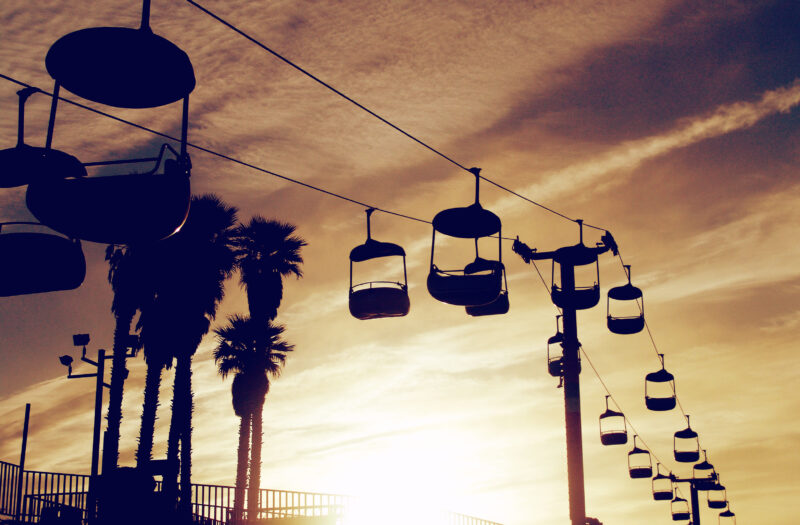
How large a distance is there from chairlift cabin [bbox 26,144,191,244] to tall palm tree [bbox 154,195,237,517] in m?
20.0

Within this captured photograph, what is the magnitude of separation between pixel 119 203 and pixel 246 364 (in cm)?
2673

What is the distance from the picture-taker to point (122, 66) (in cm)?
533

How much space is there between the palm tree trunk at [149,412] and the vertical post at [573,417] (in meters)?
15.2

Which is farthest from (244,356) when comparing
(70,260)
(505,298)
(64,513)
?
(70,260)

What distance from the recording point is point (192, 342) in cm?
2584

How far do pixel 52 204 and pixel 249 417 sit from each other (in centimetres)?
2611

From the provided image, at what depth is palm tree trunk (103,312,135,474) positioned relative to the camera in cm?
2662

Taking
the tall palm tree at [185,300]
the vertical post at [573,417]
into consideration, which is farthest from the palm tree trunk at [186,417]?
the vertical post at [573,417]

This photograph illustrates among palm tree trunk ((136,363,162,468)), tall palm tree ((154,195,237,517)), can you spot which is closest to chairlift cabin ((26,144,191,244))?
tall palm tree ((154,195,237,517))

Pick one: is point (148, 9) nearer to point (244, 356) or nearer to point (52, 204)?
point (52, 204)

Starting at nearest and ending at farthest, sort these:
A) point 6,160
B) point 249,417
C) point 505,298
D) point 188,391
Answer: point 6,160 → point 505,298 → point 188,391 → point 249,417

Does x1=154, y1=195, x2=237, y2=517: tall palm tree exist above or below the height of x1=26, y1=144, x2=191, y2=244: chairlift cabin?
above

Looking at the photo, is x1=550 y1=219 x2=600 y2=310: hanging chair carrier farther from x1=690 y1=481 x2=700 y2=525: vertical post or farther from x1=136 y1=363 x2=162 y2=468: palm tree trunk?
x1=690 y1=481 x2=700 y2=525: vertical post

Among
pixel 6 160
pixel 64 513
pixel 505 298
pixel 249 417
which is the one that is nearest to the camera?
pixel 6 160
